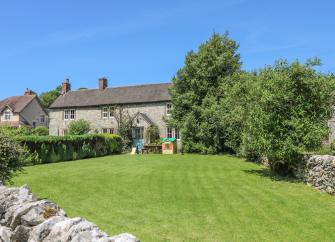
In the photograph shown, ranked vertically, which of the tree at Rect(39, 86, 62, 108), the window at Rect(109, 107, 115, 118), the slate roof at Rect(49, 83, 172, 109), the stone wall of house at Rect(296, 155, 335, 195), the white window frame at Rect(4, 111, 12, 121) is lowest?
the stone wall of house at Rect(296, 155, 335, 195)

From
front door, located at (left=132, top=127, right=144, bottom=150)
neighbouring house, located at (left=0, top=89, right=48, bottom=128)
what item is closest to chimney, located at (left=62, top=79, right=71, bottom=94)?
neighbouring house, located at (left=0, top=89, right=48, bottom=128)

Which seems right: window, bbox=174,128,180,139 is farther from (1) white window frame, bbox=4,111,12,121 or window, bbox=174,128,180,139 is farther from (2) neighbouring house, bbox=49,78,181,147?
(1) white window frame, bbox=4,111,12,121

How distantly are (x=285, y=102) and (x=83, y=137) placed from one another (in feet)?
62.9

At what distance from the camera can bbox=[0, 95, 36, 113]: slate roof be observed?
174ft

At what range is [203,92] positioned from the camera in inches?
1341

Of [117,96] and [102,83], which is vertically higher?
[102,83]

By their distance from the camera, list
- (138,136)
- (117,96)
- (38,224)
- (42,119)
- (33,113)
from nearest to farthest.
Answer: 1. (38,224)
2. (138,136)
3. (117,96)
4. (33,113)
5. (42,119)

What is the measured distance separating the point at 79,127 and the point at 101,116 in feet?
9.77

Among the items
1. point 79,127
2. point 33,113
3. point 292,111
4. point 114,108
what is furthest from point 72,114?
point 292,111

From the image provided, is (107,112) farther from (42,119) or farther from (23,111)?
(42,119)

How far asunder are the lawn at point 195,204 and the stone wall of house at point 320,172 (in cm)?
46

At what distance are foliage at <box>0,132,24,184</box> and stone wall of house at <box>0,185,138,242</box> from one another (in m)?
3.10

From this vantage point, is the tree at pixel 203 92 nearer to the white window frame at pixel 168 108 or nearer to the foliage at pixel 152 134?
the white window frame at pixel 168 108

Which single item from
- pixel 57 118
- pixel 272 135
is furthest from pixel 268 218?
pixel 57 118
